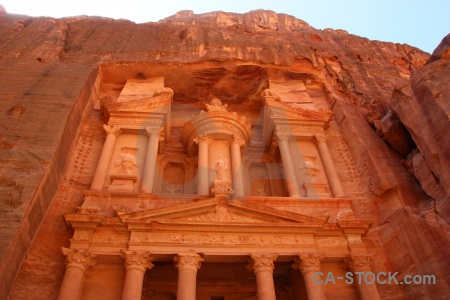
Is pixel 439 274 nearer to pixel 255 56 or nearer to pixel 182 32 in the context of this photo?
pixel 255 56

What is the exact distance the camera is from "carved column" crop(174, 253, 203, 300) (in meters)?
8.69

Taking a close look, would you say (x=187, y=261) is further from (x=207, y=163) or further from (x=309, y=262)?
(x=207, y=163)

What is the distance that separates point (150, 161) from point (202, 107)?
5741 mm

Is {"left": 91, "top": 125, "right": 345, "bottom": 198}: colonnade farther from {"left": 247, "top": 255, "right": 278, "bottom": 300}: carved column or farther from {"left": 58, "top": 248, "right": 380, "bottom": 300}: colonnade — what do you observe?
{"left": 247, "top": 255, "right": 278, "bottom": 300}: carved column

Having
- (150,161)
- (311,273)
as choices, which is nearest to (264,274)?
(311,273)

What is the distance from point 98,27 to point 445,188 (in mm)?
16835

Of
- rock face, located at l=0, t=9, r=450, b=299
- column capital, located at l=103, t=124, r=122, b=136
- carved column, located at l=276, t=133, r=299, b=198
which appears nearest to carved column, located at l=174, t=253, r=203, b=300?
rock face, located at l=0, t=9, r=450, b=299

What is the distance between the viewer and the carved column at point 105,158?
38.0 feet

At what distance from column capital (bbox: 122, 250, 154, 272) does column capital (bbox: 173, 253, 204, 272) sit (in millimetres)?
708

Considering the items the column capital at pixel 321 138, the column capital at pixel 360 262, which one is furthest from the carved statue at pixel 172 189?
the column capital at pixel 360 262

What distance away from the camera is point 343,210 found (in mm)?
11281

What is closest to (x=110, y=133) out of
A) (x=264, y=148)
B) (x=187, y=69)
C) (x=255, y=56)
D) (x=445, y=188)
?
(x=187, y=69)

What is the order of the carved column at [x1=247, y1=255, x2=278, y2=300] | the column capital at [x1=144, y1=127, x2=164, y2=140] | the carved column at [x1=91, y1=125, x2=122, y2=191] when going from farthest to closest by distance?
the column capital at [x1=144, y1=127, x2=164, y2=140]
the carved column at [x1=91, y1=125, x2=122, y2=191]
the carved column at [x1=247, y1=255, x2=278, y2=300]

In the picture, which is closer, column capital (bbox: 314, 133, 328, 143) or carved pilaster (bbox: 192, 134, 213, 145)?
carved pilaster (bbox: 192, 134, 213, 145)
